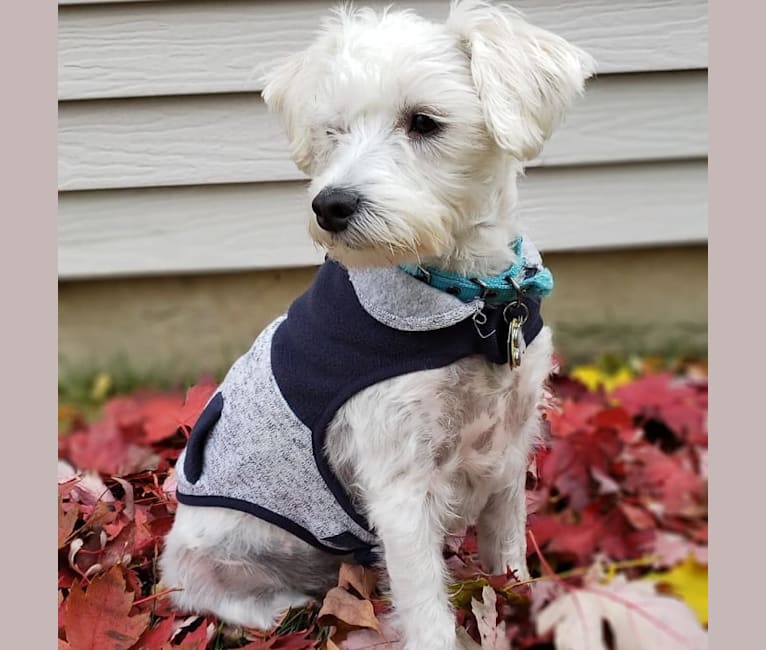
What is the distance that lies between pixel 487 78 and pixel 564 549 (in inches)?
58.4

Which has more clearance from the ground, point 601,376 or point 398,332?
point 398,332

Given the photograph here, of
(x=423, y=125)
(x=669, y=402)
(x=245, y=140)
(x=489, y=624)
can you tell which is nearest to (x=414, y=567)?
(x=489, y=624)

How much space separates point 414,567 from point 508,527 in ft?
1.59

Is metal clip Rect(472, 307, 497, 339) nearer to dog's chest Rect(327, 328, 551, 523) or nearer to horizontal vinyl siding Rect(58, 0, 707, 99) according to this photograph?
dog's chest Rect(327, 328, 551, 523)

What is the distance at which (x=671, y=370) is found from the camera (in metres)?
4.36

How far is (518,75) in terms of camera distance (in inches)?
81.7

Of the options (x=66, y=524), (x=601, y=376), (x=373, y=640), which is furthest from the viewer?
(x=601, y=376)

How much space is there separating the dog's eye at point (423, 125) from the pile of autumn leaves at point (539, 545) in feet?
3.58

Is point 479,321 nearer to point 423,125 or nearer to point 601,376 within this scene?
point 423,125

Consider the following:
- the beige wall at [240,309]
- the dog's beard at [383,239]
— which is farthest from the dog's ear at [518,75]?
the beige wall at [240,309]

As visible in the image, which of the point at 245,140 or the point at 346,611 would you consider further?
the point at 245,140

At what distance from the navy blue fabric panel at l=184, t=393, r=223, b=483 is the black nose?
79 centimetres

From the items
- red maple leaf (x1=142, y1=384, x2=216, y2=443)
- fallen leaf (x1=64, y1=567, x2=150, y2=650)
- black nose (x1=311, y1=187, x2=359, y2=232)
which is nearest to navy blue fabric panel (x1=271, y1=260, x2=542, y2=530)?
black nose (x1=311, y1=187, x2=359, y2=232)

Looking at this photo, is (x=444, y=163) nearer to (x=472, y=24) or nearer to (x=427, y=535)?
(x=472, y=24)
